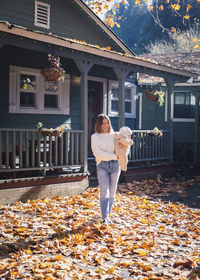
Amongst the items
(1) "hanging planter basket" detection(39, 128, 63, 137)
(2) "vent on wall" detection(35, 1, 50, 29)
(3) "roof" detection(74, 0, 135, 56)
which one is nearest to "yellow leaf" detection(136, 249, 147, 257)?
(1) "hanging planter basket" detection(39, 128, 63, 137)

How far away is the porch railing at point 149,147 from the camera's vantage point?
11438mm

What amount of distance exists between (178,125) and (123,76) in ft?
24.6

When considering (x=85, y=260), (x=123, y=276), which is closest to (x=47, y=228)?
(x=85, y=260)

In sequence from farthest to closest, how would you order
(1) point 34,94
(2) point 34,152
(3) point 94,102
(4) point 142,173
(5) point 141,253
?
(3) point 94,102
(4) point 142,173
(1) point 34,94
(2) point 34,152
(5) point 141,253

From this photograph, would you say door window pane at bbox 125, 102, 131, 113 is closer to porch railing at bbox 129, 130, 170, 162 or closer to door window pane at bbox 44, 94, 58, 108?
porch railing at bbox 129, 130, 170, 162

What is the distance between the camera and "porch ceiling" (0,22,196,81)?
7.46 meters

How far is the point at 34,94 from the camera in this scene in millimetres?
10883

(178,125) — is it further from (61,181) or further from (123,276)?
(123,276)

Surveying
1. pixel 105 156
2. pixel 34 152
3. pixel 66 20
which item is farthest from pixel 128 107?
pixel 105 156

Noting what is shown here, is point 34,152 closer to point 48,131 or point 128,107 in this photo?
point 48,131

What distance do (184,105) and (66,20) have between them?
812cm

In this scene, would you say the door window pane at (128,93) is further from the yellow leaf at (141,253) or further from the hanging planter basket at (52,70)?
the yellow leaf at (141,253)

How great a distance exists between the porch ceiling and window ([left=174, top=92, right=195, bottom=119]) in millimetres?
4119

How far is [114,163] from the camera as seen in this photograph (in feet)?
19.5
